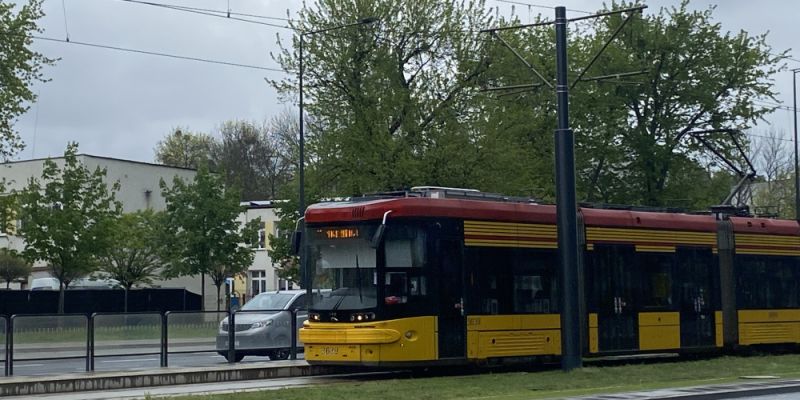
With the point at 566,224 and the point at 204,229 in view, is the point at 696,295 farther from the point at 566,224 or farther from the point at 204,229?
the point at 204,229

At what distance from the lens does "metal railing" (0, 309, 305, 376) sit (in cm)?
2491

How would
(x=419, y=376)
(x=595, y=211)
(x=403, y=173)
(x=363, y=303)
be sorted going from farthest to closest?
(x=403, y=173) < (x=595, y=211) < (x=419, y=376) < (x=363, y=303)

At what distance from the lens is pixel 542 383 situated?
69.4 feet

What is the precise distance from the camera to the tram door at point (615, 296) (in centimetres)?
2616

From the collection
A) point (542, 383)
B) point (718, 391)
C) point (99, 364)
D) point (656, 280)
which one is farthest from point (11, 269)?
point (718, 391)

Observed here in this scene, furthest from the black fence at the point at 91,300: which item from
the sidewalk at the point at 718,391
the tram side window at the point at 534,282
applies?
the sidewalk at the point at 718,391

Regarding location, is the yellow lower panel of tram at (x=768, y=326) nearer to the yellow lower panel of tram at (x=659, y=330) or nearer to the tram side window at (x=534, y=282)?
the yellow lower panel of tram at (x=659, y=330)

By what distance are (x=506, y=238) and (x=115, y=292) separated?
37.6 m

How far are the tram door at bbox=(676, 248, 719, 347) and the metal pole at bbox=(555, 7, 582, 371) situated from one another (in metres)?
4.95

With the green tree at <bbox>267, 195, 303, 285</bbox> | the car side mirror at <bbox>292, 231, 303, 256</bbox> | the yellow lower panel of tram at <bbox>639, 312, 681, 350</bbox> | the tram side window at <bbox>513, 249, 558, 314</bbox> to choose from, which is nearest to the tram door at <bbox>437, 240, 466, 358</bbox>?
the tram side window at <bbox>513, 249, 558, 314</bbox>

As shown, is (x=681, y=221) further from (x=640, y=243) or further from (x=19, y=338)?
(x=19, y=338)

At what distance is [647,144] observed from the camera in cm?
4900

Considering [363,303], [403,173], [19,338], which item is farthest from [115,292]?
Result: [363,303]

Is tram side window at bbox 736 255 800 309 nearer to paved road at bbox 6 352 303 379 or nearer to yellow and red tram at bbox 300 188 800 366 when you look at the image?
yellow and red tram at bbox 300 188 800 366
